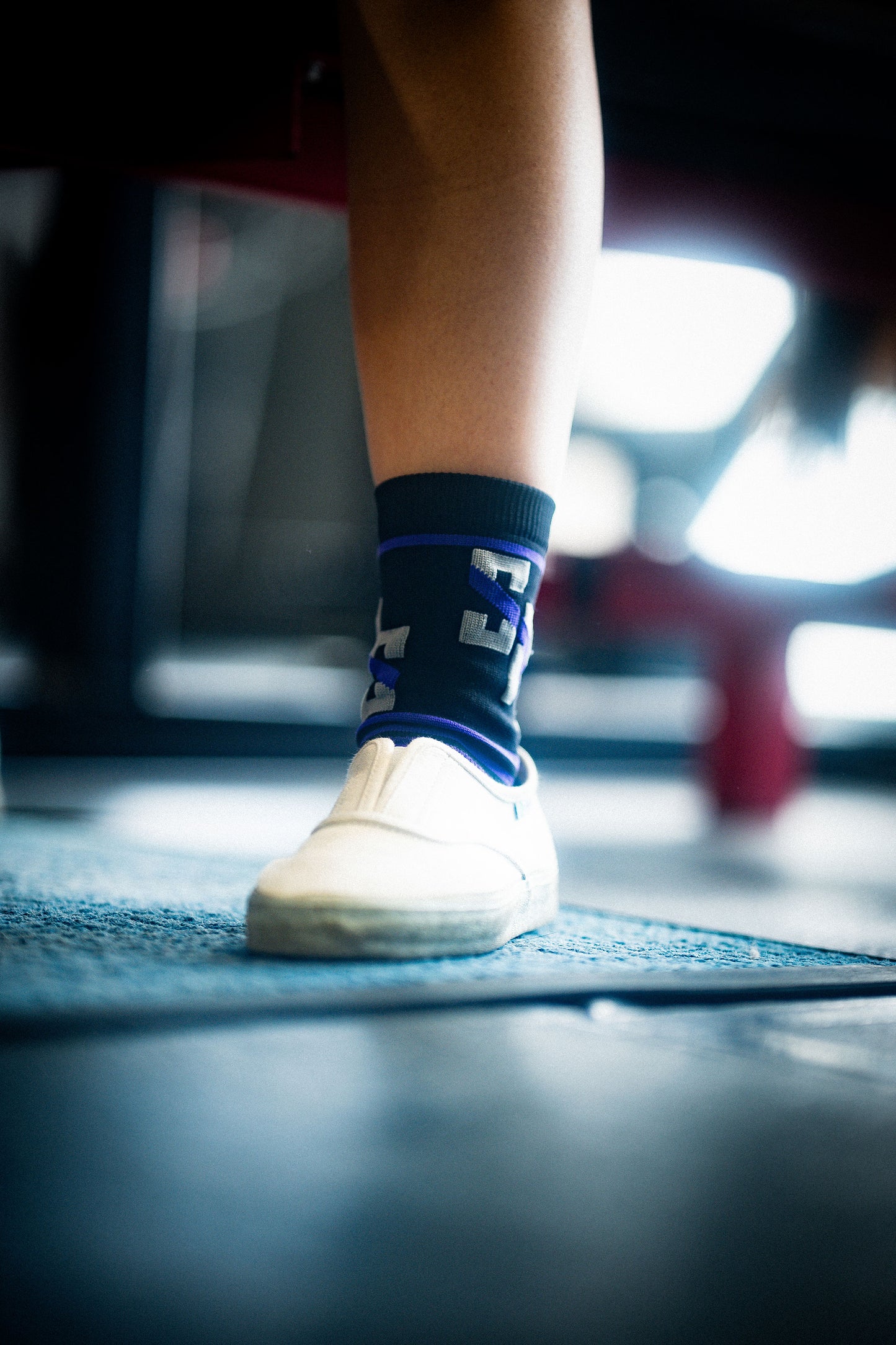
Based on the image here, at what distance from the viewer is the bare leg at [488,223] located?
24.6 inches

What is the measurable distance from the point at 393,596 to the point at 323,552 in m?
3.72

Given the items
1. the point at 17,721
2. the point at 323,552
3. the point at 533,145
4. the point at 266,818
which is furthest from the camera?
the point at 323,552

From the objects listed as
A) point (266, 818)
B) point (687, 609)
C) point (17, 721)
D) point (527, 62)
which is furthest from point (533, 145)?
point (17, 721)

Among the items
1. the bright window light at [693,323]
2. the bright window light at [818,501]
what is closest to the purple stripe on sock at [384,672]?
the bright window light at [693,323]

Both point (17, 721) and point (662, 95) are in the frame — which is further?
point (17, 721)

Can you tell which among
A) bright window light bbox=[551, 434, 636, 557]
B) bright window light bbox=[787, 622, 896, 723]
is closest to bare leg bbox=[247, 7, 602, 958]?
bright window light bbox=[551, 434, 636, 557]

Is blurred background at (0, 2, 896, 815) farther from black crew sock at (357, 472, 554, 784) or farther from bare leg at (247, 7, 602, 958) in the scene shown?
black crew sock at (357, 472, 554, 784)

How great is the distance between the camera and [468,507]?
2.05 ft

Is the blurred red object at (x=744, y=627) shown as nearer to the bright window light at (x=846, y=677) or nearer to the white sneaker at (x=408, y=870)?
the white sneaker at (x=408, y=870)

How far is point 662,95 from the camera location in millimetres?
A: 929

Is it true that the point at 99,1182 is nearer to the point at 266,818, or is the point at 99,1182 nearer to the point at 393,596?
the point at 393,596

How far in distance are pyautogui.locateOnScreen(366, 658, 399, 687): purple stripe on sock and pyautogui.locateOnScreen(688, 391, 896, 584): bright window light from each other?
4.35 feet

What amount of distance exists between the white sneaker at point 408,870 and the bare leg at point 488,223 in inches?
6.4

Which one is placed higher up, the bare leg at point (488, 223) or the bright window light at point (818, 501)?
the bright window light at point (818, 501)
